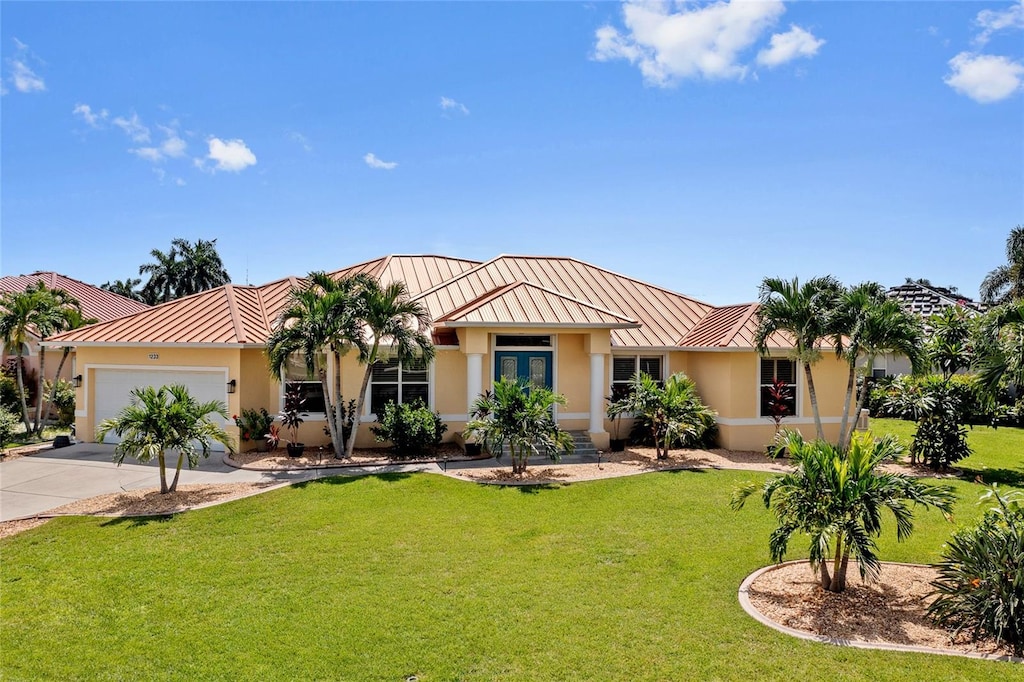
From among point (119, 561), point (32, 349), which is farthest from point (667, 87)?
point (32, 349)

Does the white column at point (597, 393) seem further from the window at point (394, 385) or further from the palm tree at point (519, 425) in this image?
the window at point (394, 385)

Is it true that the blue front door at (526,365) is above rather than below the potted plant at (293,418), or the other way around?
above

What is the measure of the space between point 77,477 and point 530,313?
12303 mm

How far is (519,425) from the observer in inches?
552

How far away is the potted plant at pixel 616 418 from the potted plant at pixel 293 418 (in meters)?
8.99

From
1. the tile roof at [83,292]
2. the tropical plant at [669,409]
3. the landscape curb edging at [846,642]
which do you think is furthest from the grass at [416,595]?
the tile roof at [83,292]

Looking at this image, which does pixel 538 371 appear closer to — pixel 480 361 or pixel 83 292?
pixel 480 361

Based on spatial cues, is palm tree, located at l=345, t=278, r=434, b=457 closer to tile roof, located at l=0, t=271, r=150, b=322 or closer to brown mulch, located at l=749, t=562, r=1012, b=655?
brown mulch, located at l=749, t=562, r=1012, b=655

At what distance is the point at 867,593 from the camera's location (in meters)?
7.61

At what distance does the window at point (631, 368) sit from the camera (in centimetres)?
1936

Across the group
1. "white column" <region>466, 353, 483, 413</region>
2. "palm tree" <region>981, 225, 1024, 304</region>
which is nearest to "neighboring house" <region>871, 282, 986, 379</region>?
"palm tree" <region>981, 225, 1024, 304</region>

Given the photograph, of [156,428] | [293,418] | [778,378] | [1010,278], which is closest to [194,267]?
[293,418]

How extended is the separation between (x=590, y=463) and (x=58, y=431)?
19796 millimetres

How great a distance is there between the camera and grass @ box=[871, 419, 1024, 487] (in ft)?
50.8
